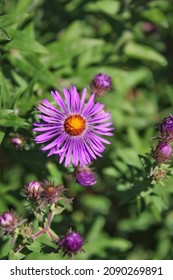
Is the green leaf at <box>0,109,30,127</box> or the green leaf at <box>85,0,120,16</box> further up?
the green leaf at <box>85,0,120,16</box>

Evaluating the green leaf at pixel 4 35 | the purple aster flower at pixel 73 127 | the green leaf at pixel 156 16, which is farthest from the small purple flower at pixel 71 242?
the green leaf at pixel 156 16

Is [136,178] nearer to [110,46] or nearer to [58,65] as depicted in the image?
[58,65]

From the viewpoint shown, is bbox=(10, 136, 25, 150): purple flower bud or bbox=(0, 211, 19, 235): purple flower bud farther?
bbox=(10, 136, 25, 150): purple flower bud

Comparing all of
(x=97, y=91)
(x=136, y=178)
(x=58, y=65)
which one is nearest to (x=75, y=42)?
(x=58, y=65)

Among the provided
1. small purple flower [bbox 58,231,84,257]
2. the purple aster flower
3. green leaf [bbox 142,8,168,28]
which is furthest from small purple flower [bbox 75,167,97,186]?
green leaf [bbox 142,8,168,28]

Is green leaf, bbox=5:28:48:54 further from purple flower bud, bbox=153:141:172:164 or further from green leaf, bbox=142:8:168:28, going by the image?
green leaf, bbox=142:8:168:28

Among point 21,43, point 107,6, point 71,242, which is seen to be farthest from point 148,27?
point 71,242

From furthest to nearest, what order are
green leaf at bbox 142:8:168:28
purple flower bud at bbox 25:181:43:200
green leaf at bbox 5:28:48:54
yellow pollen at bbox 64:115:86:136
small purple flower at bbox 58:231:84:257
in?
green leaf at bbox 142:8:168:28 < green leaf at bbox 5:28:48:54 < yellow pollen at bbox 64:115:86:136 < purple flower bud at bbox 25:181:43:200 < small purple flower at bbox 58:231:84:257
